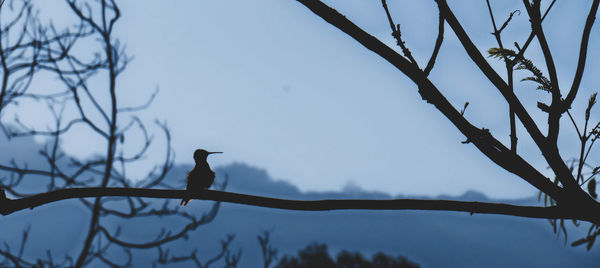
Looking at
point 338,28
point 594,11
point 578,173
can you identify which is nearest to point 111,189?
point 338,28

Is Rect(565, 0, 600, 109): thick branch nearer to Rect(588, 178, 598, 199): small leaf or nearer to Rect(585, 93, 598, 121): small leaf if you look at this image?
Rect(585, 93, 598, 121): small leaf

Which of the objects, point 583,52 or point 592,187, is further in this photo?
point 592,187

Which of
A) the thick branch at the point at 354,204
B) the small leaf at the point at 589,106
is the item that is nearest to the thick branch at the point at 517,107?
the thick branch at the point at 354,204

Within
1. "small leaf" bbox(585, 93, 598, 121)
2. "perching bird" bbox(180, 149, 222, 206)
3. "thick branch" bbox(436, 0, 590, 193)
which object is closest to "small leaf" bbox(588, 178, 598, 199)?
"small leaf" bbox(585, 93, 598, 121)

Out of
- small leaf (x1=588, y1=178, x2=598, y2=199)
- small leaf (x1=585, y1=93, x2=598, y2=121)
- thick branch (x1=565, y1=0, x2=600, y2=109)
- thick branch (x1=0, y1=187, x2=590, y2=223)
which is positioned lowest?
thick branch (x1=0, y1=187, x2=590, y2=223)

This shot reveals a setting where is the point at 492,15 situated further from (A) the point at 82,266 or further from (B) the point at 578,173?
(A) the point at 82,266

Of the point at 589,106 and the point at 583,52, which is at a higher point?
the point at 583,52

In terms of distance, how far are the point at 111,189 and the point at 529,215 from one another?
54.6 inches

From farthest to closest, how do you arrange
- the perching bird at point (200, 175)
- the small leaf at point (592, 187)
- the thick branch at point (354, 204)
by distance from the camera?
1. the perching bird at point (200, 175)
2. the small leaf at point (592, 187)
3. the thick branch at point (354, 204)

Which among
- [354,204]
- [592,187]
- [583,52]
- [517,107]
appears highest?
[583,52]

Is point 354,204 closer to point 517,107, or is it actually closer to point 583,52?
point 517,107

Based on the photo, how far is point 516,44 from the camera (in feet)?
5.93

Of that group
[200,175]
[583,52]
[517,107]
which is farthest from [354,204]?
[200,175]

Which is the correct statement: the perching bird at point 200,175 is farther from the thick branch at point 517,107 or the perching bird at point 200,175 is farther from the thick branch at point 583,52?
the thick branch at point 583,52
